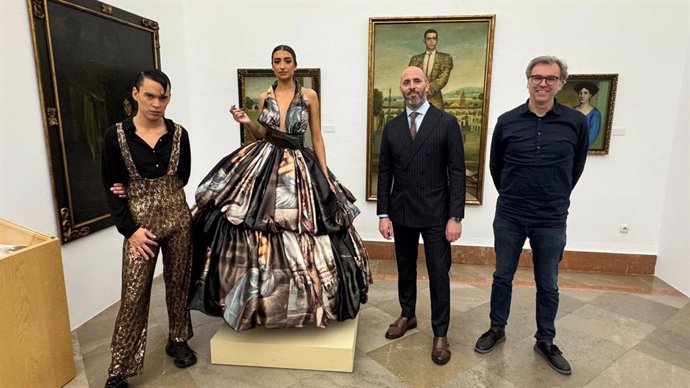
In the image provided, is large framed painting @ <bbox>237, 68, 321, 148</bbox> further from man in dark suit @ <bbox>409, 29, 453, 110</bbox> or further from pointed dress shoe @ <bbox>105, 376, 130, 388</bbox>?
pointed dress shoe @ <bbox>105, 376, 130, 388</bbox>

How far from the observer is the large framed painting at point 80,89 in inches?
105

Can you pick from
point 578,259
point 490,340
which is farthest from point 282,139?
point 578,259

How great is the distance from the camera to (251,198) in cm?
241

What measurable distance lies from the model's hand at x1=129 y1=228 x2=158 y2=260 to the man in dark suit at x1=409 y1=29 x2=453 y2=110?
9.68 ft

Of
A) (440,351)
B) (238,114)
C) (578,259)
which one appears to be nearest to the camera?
(238,114)

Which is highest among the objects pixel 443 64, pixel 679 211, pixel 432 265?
pixel 443 64

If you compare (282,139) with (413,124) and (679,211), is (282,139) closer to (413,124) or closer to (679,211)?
(413,124)

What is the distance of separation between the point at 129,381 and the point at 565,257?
4.01 meters

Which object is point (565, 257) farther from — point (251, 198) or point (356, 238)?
point (251, 198)

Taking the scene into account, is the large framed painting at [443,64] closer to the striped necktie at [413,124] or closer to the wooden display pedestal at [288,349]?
the striped necktie at [413,124]

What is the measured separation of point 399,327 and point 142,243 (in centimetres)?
174

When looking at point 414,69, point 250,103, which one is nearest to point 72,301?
point 250,103

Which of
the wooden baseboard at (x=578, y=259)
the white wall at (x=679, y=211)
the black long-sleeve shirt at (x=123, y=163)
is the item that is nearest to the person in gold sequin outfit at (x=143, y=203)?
the black long-sleeve shirt at (x=123, y=163)

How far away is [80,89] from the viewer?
114 inches
